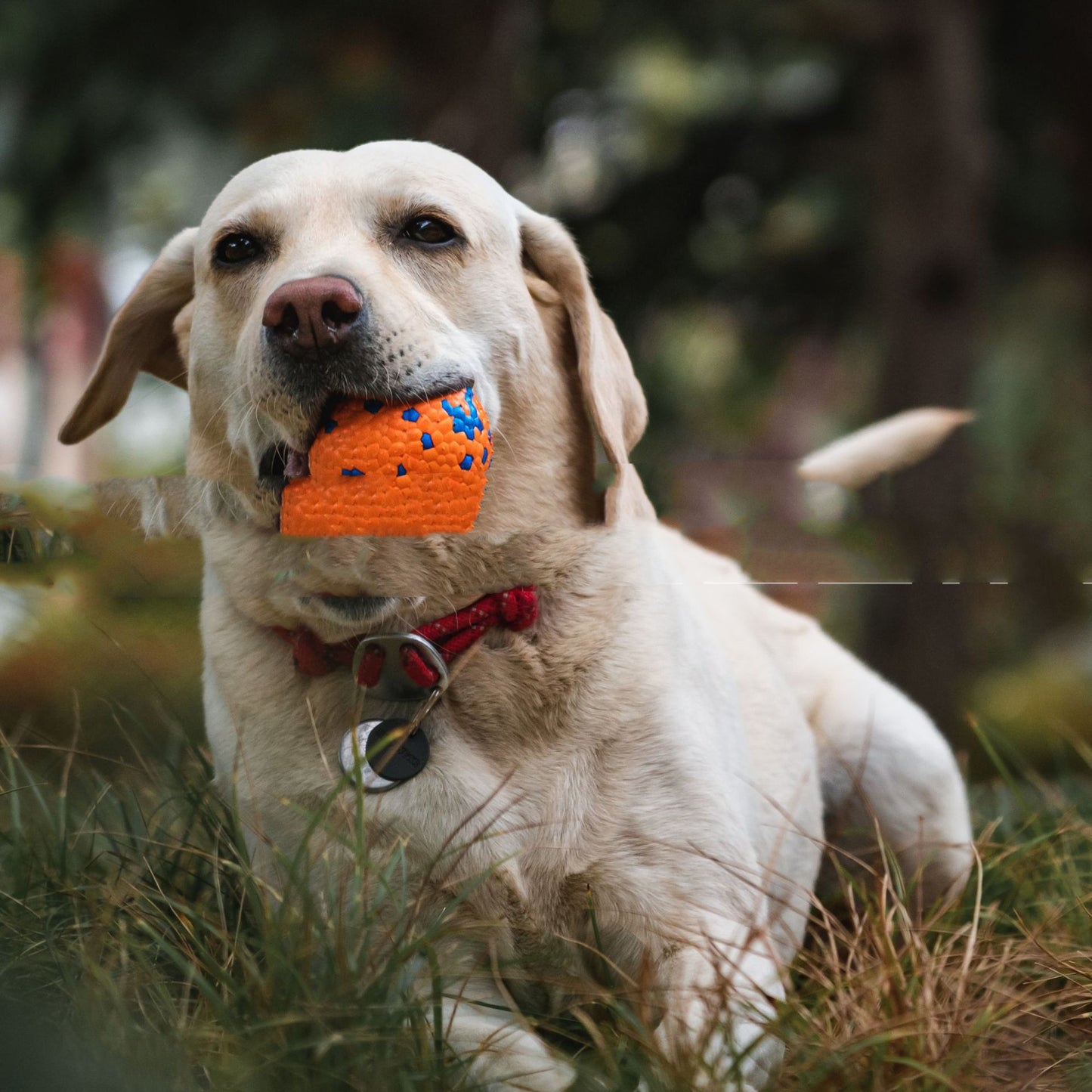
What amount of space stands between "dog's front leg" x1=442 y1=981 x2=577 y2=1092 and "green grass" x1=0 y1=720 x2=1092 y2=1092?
0.04 metres

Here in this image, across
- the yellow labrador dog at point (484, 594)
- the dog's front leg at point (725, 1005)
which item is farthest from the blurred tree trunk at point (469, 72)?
the dog's front leg at point (725, 1005)

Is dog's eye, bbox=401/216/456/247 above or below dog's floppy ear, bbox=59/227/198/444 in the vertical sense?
above

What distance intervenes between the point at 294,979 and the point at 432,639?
510 mm

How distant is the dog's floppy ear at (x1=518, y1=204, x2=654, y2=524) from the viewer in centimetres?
202

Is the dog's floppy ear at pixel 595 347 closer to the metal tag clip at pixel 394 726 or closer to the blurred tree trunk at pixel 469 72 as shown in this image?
the metal tag clip at pixel 394 726

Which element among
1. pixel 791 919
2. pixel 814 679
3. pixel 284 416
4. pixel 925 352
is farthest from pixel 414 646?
pixel 925 352

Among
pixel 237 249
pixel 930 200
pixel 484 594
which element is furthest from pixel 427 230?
pixel 930 200

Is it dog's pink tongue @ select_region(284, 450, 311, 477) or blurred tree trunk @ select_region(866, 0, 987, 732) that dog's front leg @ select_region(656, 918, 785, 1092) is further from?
blurred tree trunk @ select_region(866, 0, 987, 732)

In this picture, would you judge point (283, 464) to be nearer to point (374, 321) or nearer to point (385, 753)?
point (374, 321)

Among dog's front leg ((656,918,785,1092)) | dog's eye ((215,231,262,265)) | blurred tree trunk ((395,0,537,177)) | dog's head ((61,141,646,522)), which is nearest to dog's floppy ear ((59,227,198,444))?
dog's head ((61,141,646,522))

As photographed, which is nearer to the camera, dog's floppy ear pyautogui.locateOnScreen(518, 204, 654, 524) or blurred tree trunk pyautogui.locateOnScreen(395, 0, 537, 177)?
dog's floppy ear pyautogui.locateOnScreen(518, 204, 654, 524)

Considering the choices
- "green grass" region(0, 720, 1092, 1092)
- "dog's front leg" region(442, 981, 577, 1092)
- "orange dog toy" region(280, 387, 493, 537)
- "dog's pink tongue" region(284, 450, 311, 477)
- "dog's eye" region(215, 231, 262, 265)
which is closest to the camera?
"green grass" region(0, 720, 1092, 1092)

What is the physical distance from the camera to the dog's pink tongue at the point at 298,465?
1.76m

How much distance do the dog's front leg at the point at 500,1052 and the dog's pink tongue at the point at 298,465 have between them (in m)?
0.70
